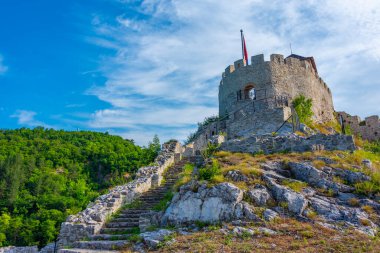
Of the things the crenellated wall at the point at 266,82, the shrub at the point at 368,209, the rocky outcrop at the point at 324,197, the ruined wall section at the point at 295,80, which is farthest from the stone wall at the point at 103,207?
the ruined wall section at the point at 295,80

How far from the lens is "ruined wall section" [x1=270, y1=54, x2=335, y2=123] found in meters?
25.0

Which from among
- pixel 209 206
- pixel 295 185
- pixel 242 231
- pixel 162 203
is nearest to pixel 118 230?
pixel 162 203

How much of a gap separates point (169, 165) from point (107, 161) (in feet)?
166

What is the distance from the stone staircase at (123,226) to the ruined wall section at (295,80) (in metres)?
13.2

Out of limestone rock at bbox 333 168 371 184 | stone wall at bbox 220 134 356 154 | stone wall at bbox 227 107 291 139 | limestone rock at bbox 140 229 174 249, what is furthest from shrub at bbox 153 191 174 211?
stone wall at bbox 227 107 291 139

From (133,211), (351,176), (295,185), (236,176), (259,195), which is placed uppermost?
(236,176)

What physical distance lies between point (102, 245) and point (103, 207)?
9.51 feet

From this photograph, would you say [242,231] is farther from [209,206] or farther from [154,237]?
[154,237]

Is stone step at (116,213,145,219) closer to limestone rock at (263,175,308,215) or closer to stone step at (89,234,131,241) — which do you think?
stone step at (89,234,131,241)

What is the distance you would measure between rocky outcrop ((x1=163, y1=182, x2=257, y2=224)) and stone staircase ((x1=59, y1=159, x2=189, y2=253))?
1.56m

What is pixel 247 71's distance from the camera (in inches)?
1010

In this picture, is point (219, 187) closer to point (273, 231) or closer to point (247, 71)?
point (273, 231)

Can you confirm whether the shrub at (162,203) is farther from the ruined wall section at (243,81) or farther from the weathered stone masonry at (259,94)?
the ruined wall section at (243,81)

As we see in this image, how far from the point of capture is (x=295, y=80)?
84.8ft
